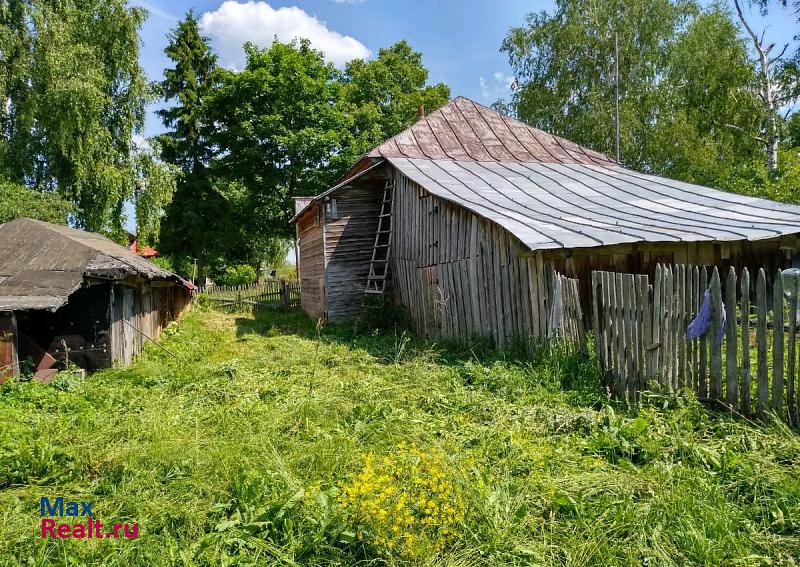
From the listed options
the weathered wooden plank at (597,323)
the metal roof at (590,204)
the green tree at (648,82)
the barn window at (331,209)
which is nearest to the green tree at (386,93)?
the green tree at (648,82)

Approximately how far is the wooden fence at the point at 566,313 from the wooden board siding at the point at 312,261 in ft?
27.8

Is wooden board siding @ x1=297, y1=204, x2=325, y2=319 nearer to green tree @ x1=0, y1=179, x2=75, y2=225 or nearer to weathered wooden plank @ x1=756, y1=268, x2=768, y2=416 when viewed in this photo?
green tree @ x1=0, y1=179, x2=75, y2=225

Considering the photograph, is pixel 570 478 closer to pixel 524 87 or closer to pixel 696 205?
pixel 696 205

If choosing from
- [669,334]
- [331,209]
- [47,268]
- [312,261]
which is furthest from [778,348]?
[312,261]

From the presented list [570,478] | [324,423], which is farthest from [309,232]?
[570,478]

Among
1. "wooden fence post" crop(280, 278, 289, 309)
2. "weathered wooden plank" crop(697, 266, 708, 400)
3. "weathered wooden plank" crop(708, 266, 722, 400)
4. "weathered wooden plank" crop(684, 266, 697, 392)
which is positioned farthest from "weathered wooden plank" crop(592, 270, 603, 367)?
"wooden fence post" crop(280, 278, 289, 309)

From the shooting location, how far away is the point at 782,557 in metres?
2.70

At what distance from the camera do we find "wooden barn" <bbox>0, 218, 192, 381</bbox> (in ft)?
21.5

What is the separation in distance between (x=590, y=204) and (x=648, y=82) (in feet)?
56.8

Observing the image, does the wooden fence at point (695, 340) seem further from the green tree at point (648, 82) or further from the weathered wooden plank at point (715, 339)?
the green tree at point (648, 82)

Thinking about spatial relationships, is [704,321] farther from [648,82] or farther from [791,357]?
[648,82]

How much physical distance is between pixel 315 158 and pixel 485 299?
66.2 feet

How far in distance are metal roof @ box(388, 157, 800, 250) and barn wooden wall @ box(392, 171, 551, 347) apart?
1.38ft

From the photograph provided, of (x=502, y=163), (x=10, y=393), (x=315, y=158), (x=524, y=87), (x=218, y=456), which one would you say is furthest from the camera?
(x=315, y=158)
